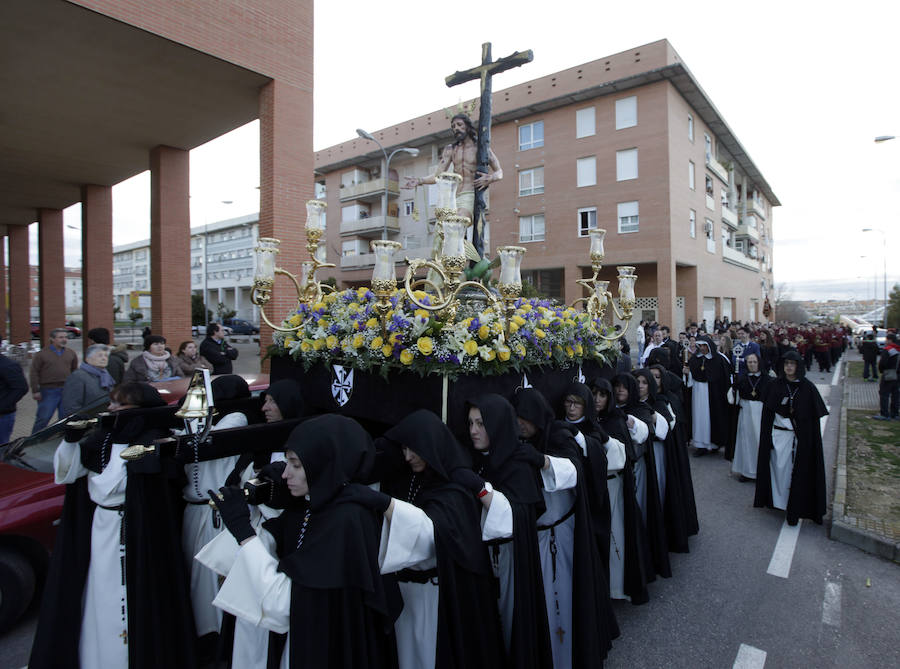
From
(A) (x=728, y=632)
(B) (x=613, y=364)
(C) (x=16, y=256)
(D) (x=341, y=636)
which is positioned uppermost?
(C) (x=16, y=256)

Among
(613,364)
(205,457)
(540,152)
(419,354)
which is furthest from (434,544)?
(540,152)

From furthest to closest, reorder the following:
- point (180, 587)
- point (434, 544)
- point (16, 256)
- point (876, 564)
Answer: point (16, 256) → point (876, 564) → point (180, 587) → point (434, 544)

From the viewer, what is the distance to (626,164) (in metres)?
23.3

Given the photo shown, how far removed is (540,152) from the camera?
1002 inches

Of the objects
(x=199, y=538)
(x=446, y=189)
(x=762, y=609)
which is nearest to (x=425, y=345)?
(x=446, y=189)

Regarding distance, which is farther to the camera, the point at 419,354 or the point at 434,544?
the point at 419,354

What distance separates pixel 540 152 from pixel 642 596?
80.0 feet

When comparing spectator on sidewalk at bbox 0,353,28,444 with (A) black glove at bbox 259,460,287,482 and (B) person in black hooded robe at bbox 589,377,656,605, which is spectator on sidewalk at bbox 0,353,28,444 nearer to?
(A) black glove at bbox 259,460,287,482

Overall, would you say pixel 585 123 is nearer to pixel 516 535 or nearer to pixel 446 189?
pixel 446 189

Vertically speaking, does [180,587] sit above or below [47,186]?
A: below

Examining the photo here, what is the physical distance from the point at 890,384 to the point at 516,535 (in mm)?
11303

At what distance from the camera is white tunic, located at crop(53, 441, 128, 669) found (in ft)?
9.96

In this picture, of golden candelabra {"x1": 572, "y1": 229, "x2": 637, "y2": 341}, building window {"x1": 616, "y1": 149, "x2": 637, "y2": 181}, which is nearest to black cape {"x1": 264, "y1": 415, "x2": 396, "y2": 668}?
golden candelabra {"x1": 572, "y1": 229, "x2": 637, "y2": 341}

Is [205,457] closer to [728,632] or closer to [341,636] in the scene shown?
[341,636]
